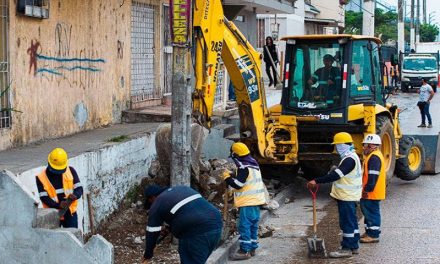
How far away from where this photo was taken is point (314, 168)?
15750 millimetres

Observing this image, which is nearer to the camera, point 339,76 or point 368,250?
point 368,250

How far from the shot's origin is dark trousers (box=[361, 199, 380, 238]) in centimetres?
1142

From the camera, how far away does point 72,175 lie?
9.64m

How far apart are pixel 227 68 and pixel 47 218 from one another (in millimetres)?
5374

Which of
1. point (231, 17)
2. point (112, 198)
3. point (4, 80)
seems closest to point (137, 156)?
point (112, 198)

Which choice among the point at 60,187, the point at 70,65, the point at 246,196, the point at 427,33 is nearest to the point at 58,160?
the point at 60,187

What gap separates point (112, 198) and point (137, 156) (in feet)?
4.34

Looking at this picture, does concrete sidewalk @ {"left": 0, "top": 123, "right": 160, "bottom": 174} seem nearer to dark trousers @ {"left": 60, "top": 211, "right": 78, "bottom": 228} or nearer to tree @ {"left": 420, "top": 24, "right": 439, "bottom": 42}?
dark trousers @ {"left": 60, "top": 211, "right": 78, "bottom": 228}

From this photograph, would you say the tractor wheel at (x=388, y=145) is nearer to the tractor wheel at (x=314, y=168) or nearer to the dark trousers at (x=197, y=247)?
the tractor wheel at (x=314, y=168)

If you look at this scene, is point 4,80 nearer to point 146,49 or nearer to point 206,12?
point 206,12

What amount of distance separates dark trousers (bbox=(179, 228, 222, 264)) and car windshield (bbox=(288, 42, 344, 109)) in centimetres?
675

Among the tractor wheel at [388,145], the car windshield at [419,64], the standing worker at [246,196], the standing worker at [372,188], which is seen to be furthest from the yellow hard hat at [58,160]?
the car windshield at [419,64]

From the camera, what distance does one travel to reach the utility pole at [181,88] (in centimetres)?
1075

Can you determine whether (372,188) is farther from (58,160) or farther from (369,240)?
(58,160)
